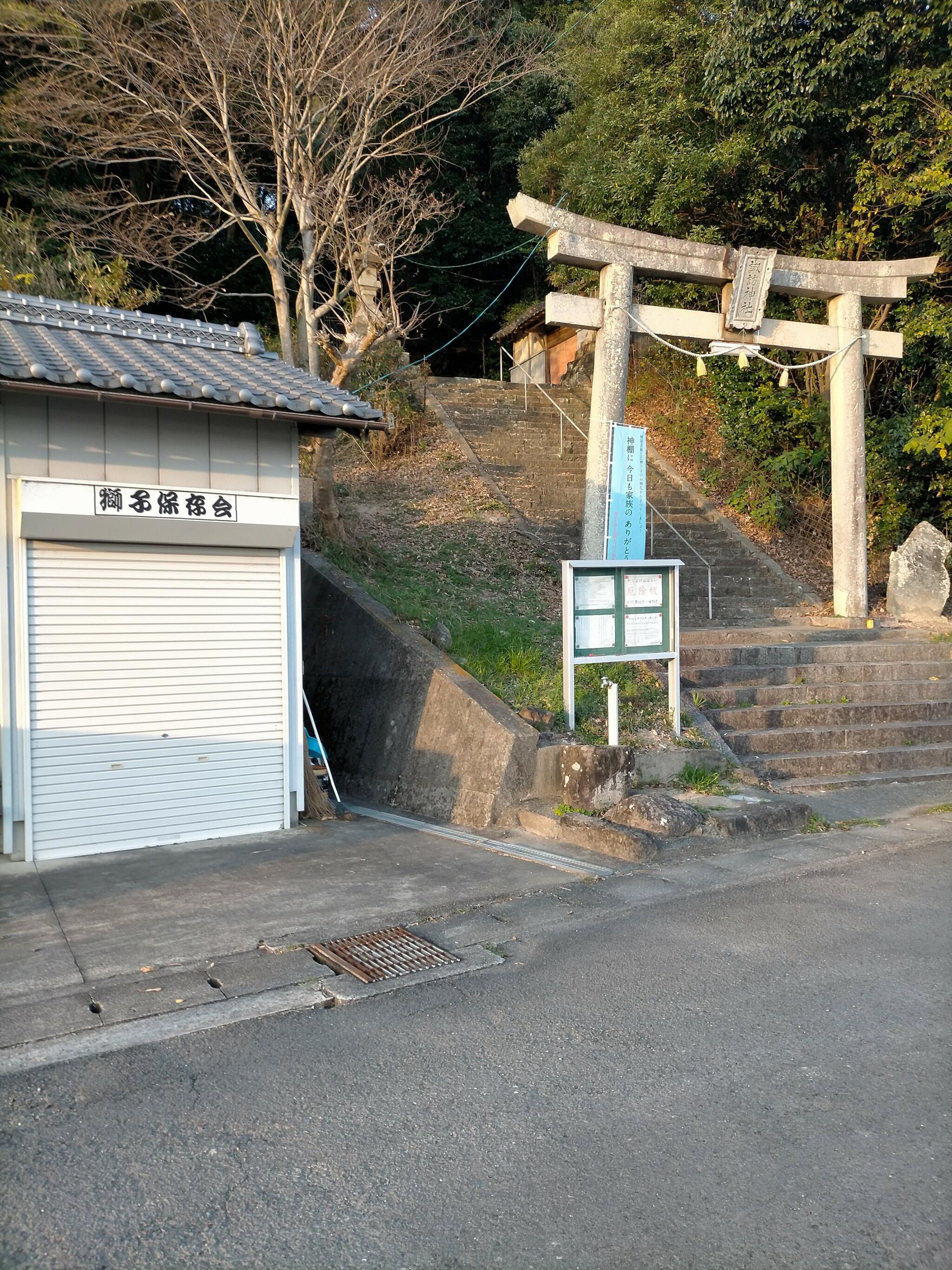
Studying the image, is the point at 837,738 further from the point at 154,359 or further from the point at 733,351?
the point at 154,359

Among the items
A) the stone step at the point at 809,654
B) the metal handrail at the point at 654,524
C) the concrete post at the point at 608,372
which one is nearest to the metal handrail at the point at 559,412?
the metal handrail at the point at 654,524

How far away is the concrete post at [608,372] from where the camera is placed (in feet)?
38.6

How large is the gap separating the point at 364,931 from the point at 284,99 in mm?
12088

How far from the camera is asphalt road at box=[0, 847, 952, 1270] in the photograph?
2.91 m

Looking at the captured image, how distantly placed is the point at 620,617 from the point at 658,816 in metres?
2.20

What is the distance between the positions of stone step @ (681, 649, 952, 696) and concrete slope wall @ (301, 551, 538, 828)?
10.0 ft

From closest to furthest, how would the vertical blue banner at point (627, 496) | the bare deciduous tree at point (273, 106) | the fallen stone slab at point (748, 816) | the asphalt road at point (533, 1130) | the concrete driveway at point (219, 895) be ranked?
the asphalt road at point (533, 1130) → the concrete driveway at point (219, 895) → the fallen stone slab at point (748, 816) → the vertical blue banner at point (627, 496) → the bare deciduous tree at point (273, 106)

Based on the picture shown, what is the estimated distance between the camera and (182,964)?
5.28m

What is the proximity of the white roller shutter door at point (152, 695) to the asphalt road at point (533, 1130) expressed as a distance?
149 inches

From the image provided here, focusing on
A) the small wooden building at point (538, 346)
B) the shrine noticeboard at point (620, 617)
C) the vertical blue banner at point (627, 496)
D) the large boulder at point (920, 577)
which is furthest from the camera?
the small wooden building at point (538, 346)

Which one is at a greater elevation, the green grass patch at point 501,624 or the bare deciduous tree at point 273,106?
the bare deciduous tree at point 273,106

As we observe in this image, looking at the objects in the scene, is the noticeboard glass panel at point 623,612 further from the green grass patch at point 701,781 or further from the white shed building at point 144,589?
the white shed building at point 144,589

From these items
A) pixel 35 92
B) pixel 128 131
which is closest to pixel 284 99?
pixel 128 131

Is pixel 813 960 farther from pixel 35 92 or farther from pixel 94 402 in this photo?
pixel 35 92
